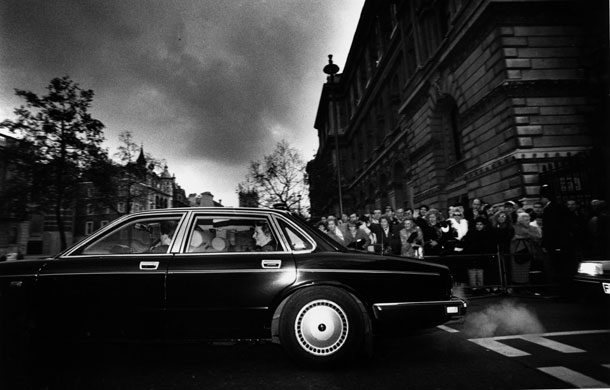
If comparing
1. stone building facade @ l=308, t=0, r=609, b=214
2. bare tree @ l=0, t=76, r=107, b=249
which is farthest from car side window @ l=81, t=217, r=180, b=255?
bare tree @ l=0, t=76, r=107, b=249

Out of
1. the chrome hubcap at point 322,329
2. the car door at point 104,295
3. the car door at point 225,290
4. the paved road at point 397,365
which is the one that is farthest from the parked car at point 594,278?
the car door at point 104,295

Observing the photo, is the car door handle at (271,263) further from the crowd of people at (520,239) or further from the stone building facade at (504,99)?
the stone building facade at (504,99)

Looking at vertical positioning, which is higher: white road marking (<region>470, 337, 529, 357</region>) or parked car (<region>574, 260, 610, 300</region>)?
parked car (<region>574, 260, 610, 300</region>)

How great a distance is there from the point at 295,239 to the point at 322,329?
33.7 inches

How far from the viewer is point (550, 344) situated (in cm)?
383

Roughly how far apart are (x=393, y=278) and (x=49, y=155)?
2257 centimetres

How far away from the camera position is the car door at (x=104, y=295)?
3.20 meters

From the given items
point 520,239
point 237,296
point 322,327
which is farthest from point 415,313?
point 520,239

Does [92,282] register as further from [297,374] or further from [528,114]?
[528,114]

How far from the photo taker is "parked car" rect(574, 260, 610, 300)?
13.1 ft

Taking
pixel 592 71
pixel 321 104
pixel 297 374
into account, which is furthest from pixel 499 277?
pixel 321 104

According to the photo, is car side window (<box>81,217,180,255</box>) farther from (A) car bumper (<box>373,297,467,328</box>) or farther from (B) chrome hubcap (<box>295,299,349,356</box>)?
(A) car bumper (<box>373,297,467,328</box>)

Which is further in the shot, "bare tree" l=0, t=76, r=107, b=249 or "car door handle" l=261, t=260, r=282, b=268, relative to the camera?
"bare tree" l=0, t=76, r=107, b=249

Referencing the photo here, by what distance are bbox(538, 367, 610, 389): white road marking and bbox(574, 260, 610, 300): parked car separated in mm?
1477
